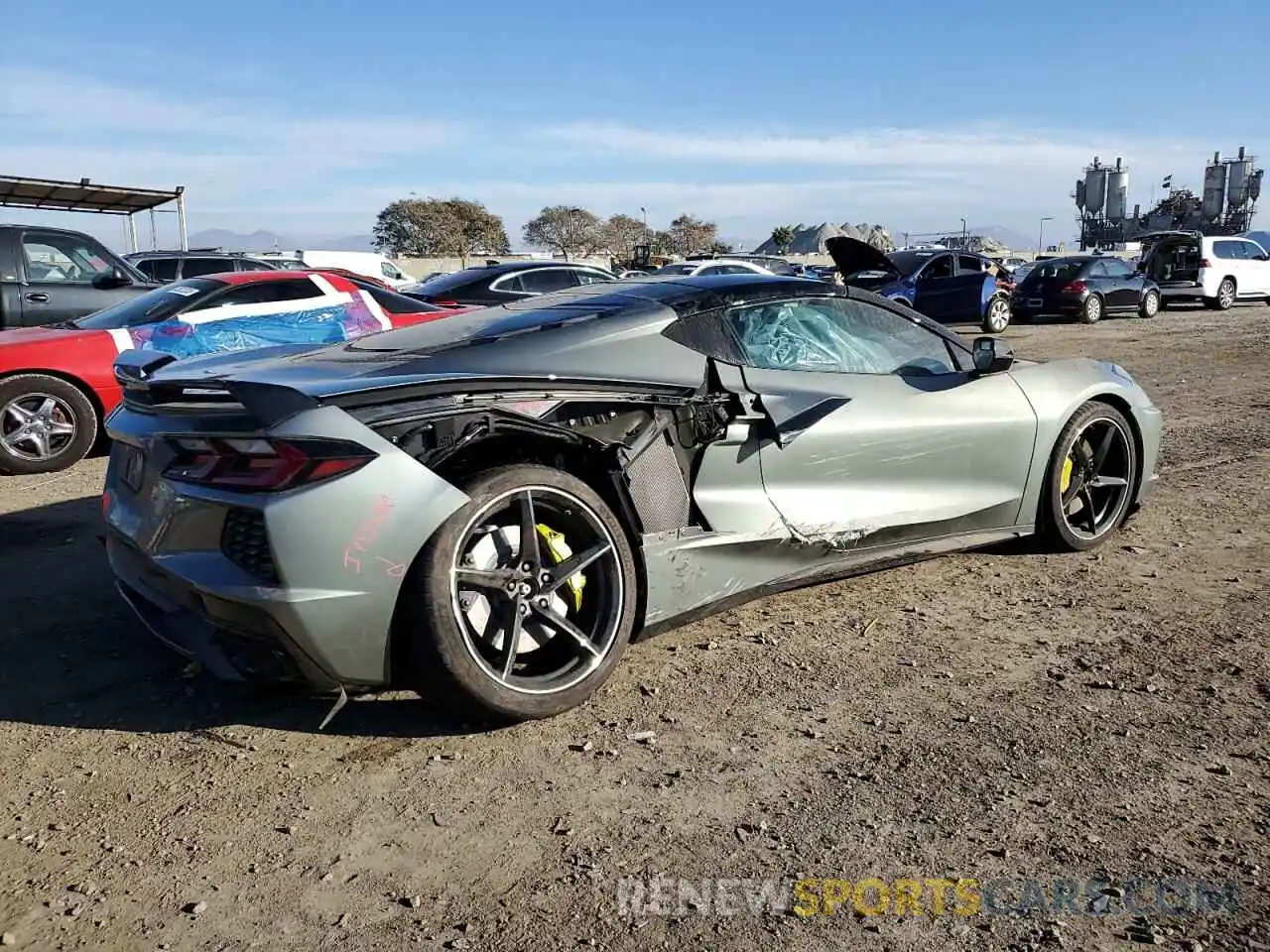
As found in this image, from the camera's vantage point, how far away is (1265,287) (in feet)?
80.2

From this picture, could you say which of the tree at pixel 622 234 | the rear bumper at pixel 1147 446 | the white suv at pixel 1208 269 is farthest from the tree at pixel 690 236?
the rear bumper at pixel 1147 446

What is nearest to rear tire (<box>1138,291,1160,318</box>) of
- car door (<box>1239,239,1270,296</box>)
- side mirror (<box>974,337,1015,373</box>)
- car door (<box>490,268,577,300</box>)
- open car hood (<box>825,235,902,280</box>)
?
car door (<box>1239,239,1270,296</box>)

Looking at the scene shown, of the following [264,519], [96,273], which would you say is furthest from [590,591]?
[96,273]

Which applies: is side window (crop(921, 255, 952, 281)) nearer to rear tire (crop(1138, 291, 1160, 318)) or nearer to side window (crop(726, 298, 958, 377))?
rear tire (crop(1138, 291, 1160, 318))

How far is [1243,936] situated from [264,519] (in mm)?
2556

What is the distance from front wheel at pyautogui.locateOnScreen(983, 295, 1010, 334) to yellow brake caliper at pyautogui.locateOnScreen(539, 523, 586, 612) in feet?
59.2

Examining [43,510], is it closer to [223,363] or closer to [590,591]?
[223,363]

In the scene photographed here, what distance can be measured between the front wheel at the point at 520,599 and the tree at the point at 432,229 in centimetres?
5541

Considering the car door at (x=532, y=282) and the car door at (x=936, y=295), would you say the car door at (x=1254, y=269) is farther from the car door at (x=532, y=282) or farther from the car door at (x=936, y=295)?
the car door at (x=532, y=282)

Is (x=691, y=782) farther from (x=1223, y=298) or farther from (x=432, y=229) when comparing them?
(x=432, y=229)

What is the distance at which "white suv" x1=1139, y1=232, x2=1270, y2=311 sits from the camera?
23203mm

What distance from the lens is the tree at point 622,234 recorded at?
228 feet

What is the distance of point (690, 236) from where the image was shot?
7900cm

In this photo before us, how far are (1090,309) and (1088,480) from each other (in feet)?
58.8
